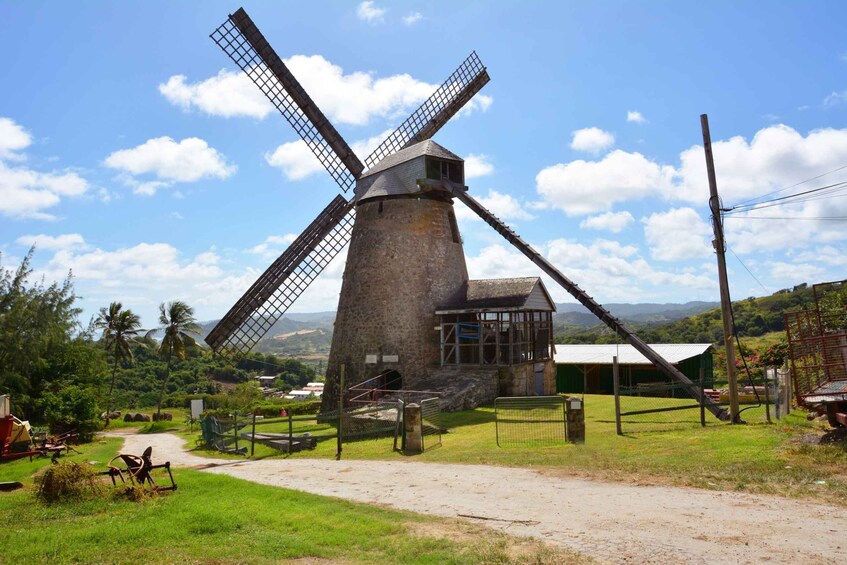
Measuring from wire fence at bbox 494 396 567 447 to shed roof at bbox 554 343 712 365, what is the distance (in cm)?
1279

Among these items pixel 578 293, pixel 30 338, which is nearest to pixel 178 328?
pixel 30 338

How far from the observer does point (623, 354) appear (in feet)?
118

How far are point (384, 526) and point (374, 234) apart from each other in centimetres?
2112

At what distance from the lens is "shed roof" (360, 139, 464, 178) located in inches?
1151

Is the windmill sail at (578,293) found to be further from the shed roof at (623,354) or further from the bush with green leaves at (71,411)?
the bush with green leaves at (71,411)

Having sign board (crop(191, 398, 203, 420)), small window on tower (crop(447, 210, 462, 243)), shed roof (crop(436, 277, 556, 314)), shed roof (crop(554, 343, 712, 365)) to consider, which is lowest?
sign board (crop(191, 398, 203, 420))

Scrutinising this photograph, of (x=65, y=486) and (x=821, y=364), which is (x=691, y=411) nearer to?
(x=821, y=364)

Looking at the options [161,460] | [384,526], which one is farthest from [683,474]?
[161,460]

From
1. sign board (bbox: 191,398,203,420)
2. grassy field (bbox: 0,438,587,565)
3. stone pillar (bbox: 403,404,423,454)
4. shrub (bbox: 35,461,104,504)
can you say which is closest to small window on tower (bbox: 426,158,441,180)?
stone pillar (bbox: 403,404,423,454)

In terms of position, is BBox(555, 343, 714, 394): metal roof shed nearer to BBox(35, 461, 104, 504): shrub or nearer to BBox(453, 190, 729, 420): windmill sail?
BBox(453, 190, 729, 420): windmill sail

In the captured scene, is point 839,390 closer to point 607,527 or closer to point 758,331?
point 607,527

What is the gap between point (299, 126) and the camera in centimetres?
3203

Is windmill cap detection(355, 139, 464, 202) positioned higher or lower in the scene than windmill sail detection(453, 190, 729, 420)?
higher

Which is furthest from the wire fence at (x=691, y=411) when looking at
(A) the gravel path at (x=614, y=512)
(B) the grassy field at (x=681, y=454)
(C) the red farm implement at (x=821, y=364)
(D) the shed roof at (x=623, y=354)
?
(D) the shed roof at (x=623, y=354)
